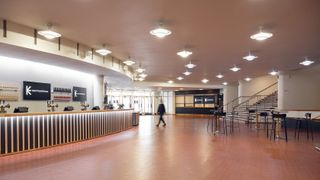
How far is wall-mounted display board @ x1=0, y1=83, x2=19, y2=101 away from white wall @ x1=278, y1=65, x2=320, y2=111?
1258 centimetres

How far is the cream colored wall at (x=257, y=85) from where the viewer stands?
58.8 ft

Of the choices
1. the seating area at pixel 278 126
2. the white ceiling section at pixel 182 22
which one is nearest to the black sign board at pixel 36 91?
the white ceiling section at pixel 182 22

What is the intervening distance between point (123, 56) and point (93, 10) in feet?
16.2

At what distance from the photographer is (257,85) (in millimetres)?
18438

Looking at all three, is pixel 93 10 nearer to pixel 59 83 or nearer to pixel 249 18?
pixel 249 18

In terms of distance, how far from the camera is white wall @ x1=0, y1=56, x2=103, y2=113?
25.2 ft

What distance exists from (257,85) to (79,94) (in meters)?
13.0

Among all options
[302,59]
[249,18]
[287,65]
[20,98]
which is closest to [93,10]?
[249,18]

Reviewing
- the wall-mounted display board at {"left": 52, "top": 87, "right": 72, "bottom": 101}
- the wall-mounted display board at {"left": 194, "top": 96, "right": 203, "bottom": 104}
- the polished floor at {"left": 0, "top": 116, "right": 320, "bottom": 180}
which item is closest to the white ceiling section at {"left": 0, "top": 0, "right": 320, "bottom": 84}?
the wall-mounted display board at {"left": 52, "top": 87, "right": 72, "bottom": 101}

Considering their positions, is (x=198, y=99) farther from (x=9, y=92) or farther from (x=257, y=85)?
(x=9, y=92)

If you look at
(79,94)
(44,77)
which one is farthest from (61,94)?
(79,94)

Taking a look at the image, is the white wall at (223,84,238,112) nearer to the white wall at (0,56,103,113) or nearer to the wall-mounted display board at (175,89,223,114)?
the wall-mounted display board at (175,89,223,114)

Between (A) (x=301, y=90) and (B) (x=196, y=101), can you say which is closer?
(A) (x=301, y=90)

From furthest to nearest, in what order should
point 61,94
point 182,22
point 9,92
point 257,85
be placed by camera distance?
point 257,85, point 61,94, point 9,92, point 182,22
